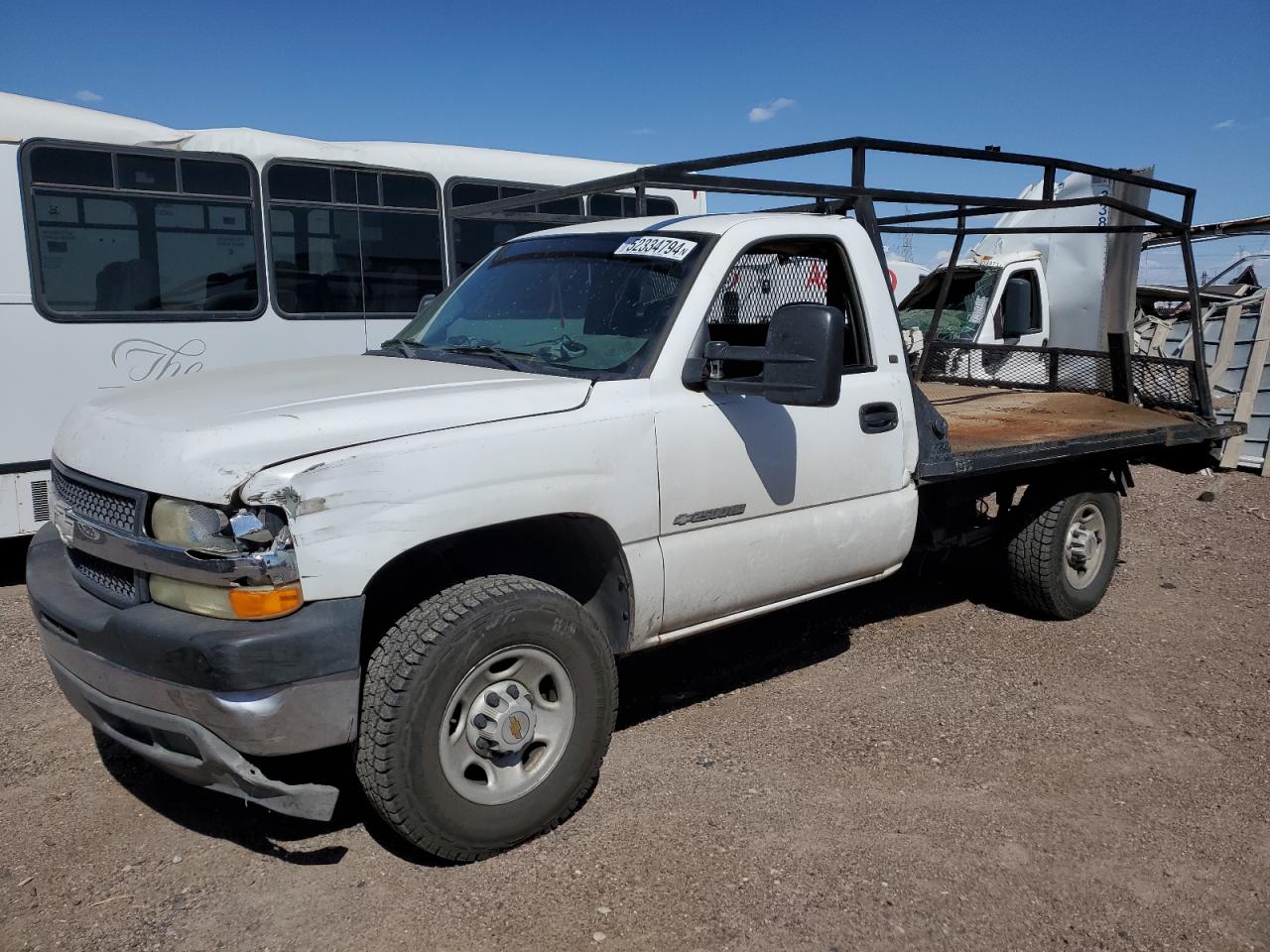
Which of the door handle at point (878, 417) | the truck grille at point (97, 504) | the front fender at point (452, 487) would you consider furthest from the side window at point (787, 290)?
the truck grille at point (97, 504)

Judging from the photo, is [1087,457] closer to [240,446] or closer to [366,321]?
[240,446]

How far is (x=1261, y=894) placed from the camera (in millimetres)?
3219

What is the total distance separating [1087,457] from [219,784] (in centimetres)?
437

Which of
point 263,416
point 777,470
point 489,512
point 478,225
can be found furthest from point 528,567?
point 478,225

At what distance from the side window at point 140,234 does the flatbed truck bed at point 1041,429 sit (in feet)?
17.1

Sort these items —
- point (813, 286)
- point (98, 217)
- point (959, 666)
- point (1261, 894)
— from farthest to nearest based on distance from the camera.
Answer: point (98, 217)
point (959, 666)
point (813, 286)
point (1261, 894)

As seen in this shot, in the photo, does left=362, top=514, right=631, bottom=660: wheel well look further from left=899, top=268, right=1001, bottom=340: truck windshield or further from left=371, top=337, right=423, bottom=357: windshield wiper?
left=899, top=268, right=1001, bottom=340: truck windshield

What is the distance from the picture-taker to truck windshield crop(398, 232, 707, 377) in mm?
3812

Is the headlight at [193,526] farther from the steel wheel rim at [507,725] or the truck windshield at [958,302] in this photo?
the truck windshield at [958,302]

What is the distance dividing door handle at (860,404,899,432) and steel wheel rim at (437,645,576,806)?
171 centimetres

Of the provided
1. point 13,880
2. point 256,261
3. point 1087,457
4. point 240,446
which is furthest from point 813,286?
point 256,261

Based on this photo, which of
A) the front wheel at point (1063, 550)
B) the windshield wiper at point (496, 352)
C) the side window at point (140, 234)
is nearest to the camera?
the windshield wiper at point (496, 352)

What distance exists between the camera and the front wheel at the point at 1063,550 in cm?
563

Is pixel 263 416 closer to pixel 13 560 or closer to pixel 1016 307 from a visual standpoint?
pixel 13 560
